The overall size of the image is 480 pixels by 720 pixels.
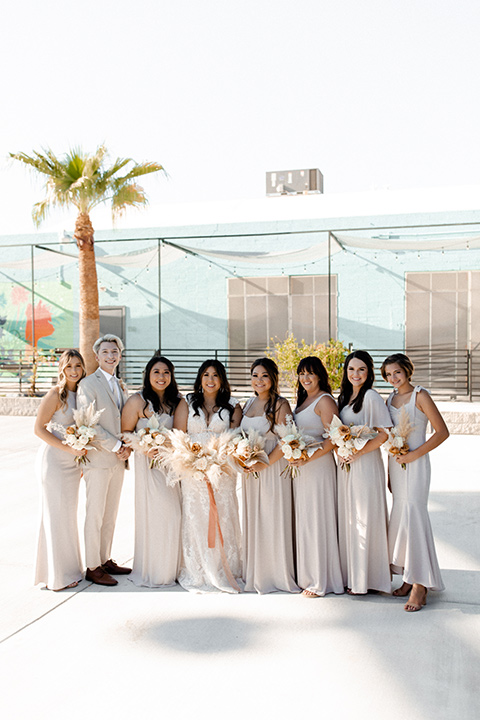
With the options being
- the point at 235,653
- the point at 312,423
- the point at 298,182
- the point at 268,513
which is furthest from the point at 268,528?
the point at 298,182

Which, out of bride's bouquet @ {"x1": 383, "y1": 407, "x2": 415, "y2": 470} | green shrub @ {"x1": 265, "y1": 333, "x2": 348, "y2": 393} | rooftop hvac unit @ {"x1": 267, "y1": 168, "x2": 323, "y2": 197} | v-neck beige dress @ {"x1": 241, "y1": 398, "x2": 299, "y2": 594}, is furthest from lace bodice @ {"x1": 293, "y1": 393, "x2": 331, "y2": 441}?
rooftop hvac unit @ {"x1": 267, "y1": 168, "x2": 323, "y2": 197}

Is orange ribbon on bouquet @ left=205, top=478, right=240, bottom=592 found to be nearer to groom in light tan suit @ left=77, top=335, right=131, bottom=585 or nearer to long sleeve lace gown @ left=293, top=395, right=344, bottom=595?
long sleeve lace gown @ left=293, top=395, right=344, bottom=595

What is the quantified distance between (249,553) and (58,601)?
4.04 feet

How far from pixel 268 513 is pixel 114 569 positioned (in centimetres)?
121

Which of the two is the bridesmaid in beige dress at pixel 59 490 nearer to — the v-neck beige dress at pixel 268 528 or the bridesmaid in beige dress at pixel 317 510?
the v-neck beige dress at pixel 268 528

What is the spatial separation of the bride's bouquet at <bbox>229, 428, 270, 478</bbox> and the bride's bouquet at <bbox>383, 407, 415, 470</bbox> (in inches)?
30.0

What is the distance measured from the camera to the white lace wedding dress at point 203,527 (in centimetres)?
435

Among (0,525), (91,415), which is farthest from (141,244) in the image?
(91,415)

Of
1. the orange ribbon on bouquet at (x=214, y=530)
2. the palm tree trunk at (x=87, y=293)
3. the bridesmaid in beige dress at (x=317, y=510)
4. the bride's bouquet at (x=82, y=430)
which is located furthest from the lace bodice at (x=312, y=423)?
the palm tree trunk at (x=87, y=293)

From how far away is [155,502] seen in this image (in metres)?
4.42

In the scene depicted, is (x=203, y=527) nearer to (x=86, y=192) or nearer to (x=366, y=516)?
(x=366, y=516)

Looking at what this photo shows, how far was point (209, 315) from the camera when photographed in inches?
685

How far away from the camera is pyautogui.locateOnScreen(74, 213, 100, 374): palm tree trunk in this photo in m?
13.1

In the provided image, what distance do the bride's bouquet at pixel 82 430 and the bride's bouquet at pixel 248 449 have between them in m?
0.88
